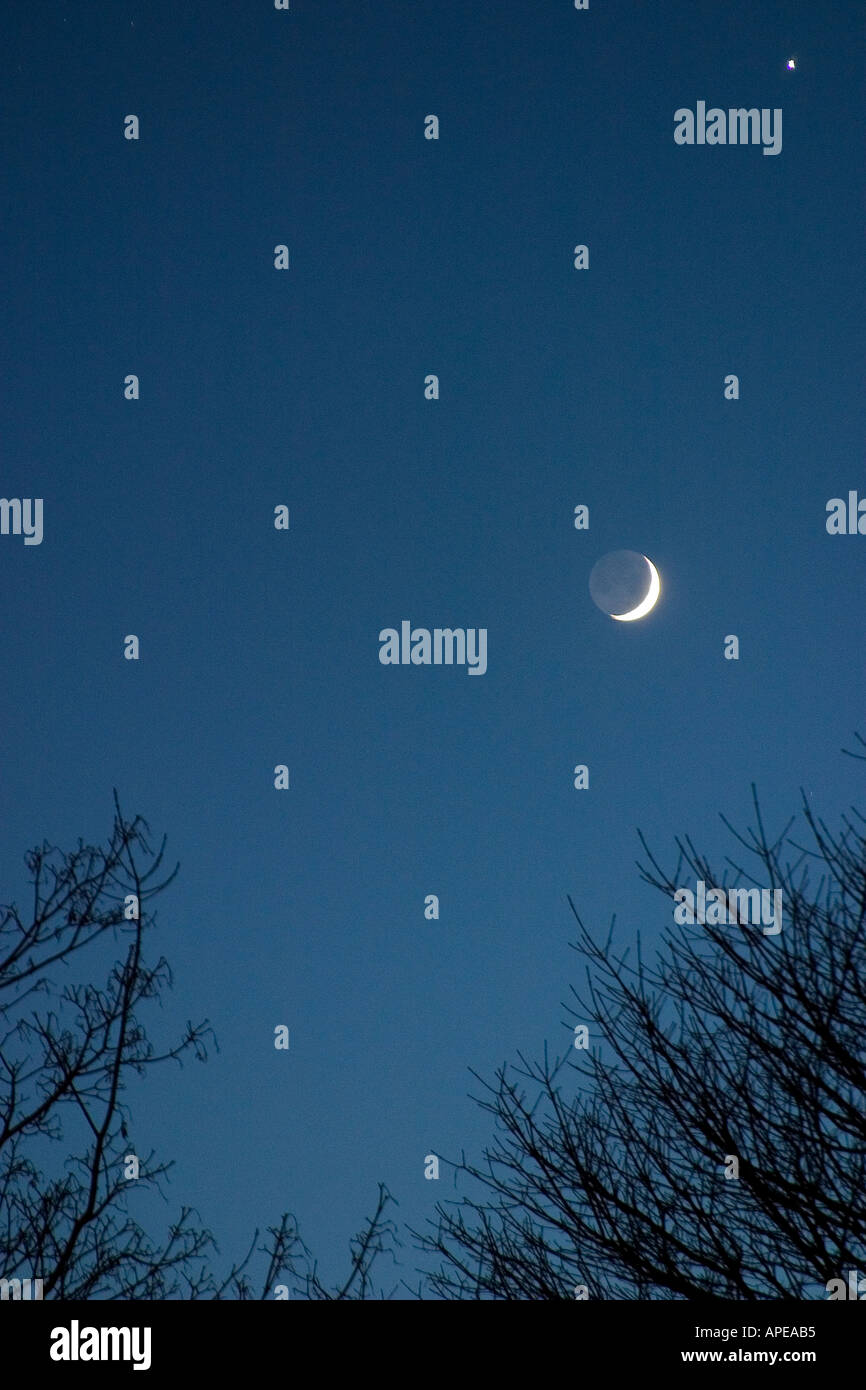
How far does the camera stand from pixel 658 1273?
6125 millimetres

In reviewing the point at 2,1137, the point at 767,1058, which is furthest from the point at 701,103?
the point at 2,1137

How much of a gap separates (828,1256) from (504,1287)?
6.32 feet

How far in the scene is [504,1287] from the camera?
22.1 feet

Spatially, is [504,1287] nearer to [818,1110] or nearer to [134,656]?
[818,1110]

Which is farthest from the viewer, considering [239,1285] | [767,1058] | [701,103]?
[701,103]
